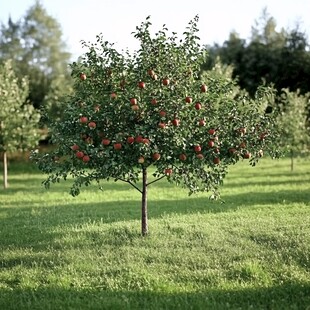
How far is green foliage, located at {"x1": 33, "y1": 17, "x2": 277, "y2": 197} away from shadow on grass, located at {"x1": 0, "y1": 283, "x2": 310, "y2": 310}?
8.74ft

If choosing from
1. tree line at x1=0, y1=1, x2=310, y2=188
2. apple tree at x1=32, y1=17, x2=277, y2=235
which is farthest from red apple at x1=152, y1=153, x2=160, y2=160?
A: tree line at x1=0, y1=1, x2=310, y2=188

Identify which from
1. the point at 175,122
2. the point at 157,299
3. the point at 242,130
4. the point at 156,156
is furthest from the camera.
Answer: the point at 242,130

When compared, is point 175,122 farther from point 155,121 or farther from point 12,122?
point 12,122

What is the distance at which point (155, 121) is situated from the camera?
29.9 feet

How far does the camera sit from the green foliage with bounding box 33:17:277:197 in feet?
29.7

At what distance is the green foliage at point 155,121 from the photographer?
9055mm

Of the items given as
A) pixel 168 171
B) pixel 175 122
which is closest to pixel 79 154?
pixel 168 171

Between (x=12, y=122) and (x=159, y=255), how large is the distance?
14710 millimetres

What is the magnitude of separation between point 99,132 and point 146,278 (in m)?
3.16

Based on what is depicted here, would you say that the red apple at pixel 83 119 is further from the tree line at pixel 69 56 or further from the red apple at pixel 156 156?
the tree line at pixel 69 56

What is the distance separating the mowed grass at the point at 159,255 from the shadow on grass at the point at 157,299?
0.05 feet

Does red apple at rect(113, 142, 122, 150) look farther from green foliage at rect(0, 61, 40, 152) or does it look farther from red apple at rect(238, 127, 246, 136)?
green foliage at rect(0, 61, 40, 152)

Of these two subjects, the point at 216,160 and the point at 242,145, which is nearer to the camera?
the point at 216,160

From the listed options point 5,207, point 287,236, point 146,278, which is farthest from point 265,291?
point 5,207
